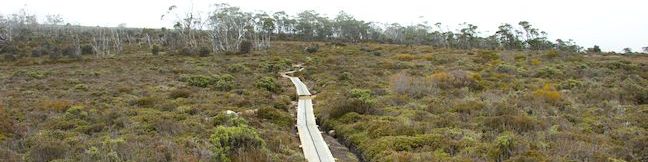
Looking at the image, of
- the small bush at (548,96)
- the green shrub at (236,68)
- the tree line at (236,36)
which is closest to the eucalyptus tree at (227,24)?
the tree line at (236,36)

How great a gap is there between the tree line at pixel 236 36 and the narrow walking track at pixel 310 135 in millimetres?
41682

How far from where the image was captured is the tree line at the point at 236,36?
73.7 meters

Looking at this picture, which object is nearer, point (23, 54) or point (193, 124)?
point (193, 124)

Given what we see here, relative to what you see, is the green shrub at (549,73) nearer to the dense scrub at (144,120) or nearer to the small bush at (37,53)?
the dense scrub at (144,120)

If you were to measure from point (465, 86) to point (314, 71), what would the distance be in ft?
56.2

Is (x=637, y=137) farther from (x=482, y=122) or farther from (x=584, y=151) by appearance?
(x=482, y=122)

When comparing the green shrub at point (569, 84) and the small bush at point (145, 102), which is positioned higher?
the green shrub at point (569, 84)

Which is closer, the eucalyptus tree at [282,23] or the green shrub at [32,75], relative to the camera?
the green shrub at [32,75]

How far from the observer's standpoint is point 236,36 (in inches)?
3482

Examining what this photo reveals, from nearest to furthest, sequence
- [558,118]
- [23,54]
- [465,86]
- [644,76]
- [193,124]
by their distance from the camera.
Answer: [193,124] < [558,118] < [465,86] < [644,76] < [23,54]

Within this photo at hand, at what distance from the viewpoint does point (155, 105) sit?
23.5 m

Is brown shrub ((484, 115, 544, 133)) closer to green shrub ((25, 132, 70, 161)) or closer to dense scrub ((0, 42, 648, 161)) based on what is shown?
dense scrub ((0, 42, 648, 161))

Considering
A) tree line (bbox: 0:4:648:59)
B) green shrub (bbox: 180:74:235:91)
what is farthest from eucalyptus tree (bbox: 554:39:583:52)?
green shrub (bbox: 180:74:235:91)

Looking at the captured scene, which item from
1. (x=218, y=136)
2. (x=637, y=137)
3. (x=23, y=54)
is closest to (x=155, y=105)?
(x=218, y=136)
